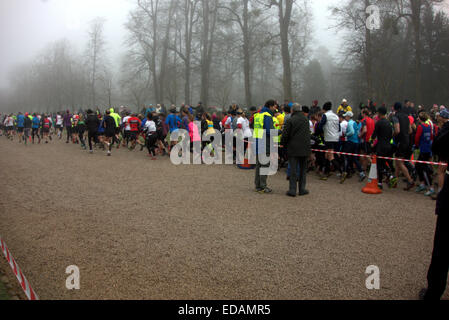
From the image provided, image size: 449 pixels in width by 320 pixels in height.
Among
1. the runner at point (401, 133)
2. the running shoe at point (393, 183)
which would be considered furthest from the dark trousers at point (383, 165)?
the running shoe at point (393, 183)

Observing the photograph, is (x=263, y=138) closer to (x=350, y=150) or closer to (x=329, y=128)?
(x=329, y=128)

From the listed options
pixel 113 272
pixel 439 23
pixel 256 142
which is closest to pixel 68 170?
pixel 256 142

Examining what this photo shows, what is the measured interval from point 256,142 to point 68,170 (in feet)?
23.8

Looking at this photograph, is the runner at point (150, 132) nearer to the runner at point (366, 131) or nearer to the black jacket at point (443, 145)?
the runner at point (366, 131)

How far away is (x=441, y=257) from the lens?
364 centimetres

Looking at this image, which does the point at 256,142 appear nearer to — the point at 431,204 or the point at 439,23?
the point at 431,204

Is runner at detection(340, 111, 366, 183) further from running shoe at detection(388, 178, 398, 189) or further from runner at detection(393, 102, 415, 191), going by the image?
runner at detection(393, 102, 415, 191)

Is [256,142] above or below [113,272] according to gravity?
above

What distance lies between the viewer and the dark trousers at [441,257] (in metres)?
3.62

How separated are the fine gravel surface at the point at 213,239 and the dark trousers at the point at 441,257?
0.31 m

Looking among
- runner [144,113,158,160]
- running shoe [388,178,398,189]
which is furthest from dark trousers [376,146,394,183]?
runner [144,113,158,160]

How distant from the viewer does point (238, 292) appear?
12.7ft

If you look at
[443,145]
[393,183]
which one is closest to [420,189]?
[393,183]
